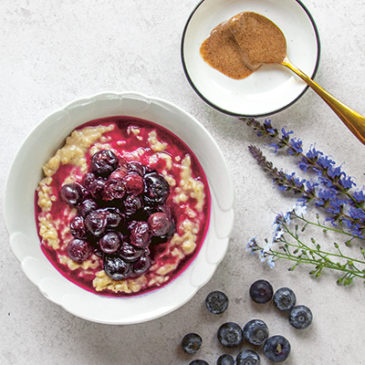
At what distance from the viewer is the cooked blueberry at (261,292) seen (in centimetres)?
210

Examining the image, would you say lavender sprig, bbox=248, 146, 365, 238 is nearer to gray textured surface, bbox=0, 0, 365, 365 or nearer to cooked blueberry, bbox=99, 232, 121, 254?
gray textured surface, bbox=0, 0, 365, 365

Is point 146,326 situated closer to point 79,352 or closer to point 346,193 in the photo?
point 79,352

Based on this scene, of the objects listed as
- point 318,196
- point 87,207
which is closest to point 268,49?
point 318,196

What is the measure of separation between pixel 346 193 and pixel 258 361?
814 mm

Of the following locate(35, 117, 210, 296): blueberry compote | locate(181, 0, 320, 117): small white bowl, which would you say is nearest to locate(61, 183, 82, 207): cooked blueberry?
locate(35, 117, 210, 296): blueberry compote

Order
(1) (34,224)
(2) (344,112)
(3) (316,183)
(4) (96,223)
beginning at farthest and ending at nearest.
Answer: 1. (3) (316,183)
2. (2) (344,112)
3. (1) (34,224)
4. (4) (96,223)

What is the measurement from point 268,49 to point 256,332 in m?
1.21

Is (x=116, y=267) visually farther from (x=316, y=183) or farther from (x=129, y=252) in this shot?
(x=316, y=183)

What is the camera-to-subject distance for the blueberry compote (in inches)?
70.1

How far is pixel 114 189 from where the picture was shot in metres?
1.75

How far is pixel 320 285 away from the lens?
2189 millimetres

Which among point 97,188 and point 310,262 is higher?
point 97,188

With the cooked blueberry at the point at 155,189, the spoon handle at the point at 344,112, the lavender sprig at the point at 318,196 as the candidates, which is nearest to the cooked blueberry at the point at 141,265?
the cooked blueberry at the point at 155,189

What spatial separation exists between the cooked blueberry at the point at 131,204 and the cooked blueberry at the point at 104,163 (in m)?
0.13
